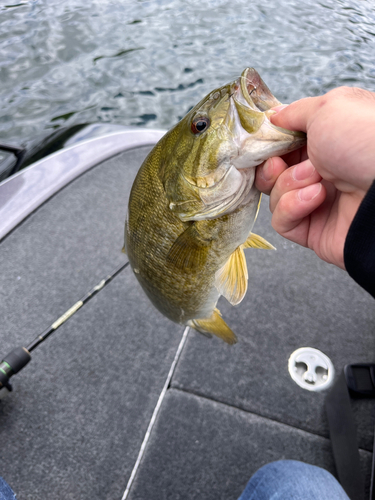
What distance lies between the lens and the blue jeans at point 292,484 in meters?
1.36

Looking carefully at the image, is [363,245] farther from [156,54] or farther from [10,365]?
[156,54]

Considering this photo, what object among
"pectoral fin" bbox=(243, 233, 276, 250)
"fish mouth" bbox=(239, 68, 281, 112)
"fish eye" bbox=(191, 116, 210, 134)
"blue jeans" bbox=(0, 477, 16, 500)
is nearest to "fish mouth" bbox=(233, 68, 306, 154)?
"fish mouth" bbox=(239, 68, 281, 112)

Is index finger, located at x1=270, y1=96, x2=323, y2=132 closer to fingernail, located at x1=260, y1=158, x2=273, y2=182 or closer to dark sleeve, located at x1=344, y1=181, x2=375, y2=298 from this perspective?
fingernail, located at x1=260, y1=158, x2=273, y2=182

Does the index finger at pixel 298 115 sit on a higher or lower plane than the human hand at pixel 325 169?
higher

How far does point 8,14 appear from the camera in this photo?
19.3 ft

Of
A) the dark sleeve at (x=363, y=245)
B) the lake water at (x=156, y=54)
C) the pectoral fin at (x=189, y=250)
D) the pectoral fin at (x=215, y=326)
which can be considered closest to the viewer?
the dark sleeve at (x=363, y=245)

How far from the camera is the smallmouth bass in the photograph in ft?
3.27

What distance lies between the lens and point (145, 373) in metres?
2.00

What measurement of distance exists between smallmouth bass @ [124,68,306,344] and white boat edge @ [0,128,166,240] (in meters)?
1.38

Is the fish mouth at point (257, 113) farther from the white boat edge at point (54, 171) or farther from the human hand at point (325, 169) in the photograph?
the white boat edge at point (54, 171)

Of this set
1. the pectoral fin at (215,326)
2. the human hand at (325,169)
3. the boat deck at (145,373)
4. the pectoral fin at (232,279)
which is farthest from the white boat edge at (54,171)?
the human hand at (325,169)

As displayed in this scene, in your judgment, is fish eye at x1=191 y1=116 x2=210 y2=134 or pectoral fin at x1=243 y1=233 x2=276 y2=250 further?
pectoral fin at x1=243 y1=233 x2=276 y2=250

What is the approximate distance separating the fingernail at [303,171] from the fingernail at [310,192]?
0.04 m

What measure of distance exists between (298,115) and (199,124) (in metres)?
0.27
